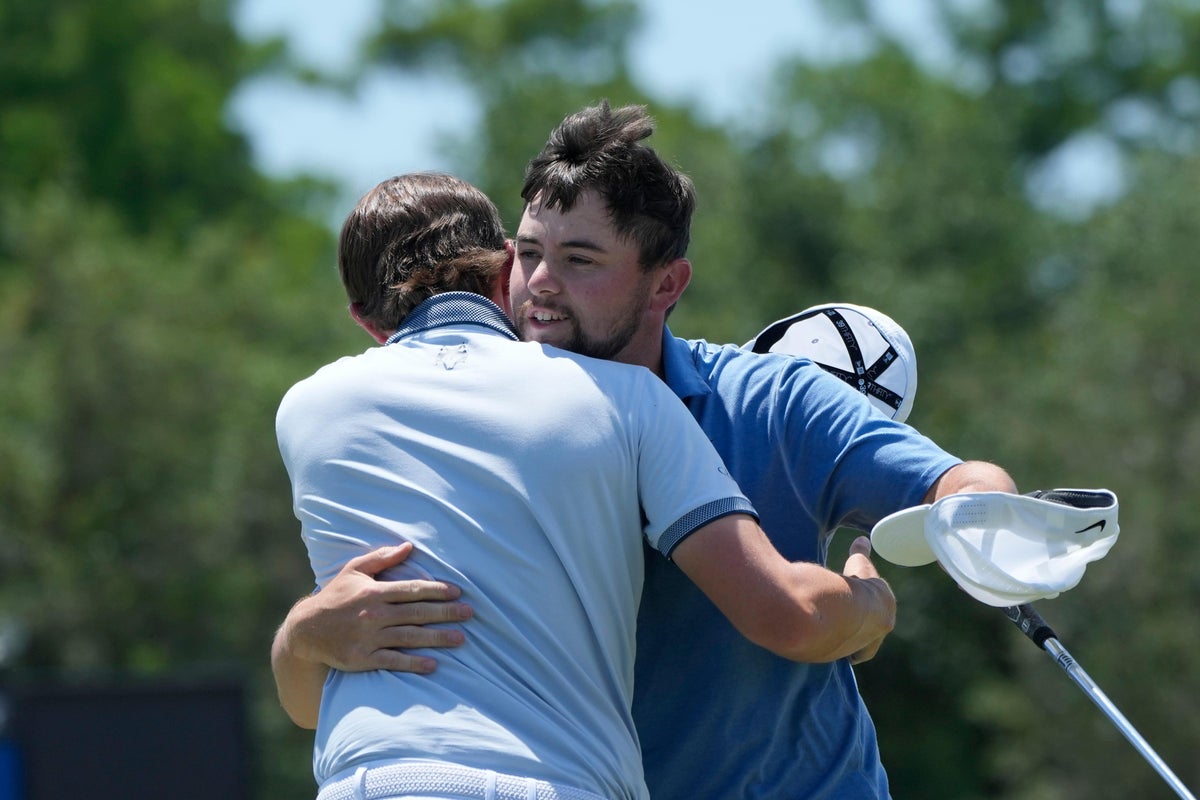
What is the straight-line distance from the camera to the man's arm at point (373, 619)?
2.32 m

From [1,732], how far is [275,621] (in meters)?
9.82

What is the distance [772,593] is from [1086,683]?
2.26ft

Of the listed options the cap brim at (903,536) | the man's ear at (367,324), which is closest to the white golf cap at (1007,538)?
the cap brim at (903,536)

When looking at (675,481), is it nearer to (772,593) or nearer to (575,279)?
(772,593)

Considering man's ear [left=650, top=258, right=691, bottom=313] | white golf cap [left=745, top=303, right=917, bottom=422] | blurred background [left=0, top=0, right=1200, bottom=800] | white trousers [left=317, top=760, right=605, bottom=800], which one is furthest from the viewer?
blurred background [left=0, top=0, right=1200, bottom=800]

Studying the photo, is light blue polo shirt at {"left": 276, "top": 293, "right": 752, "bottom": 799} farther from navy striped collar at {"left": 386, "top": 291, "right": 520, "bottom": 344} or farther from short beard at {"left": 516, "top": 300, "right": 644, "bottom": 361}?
Result: short beard at {"left": 516, "top": 300, "right": 644, "bottom": 361}

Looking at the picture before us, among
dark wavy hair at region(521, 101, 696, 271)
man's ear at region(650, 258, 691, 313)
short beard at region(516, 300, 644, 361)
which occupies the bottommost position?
short beard at region(516, 300, 644, 361)

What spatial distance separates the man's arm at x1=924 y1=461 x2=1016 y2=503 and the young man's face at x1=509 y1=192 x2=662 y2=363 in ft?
1.94

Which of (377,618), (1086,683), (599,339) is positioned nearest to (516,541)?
(377,618)

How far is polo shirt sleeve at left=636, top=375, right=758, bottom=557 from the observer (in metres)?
2.36

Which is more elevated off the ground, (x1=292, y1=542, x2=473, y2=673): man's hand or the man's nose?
the man's nose

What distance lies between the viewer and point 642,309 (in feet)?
9.23

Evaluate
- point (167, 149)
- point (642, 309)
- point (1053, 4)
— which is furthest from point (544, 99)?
point (642, 309)

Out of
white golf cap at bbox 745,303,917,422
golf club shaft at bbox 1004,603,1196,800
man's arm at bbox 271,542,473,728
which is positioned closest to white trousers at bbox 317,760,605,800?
man's arm at bbox 271,542,473,728
